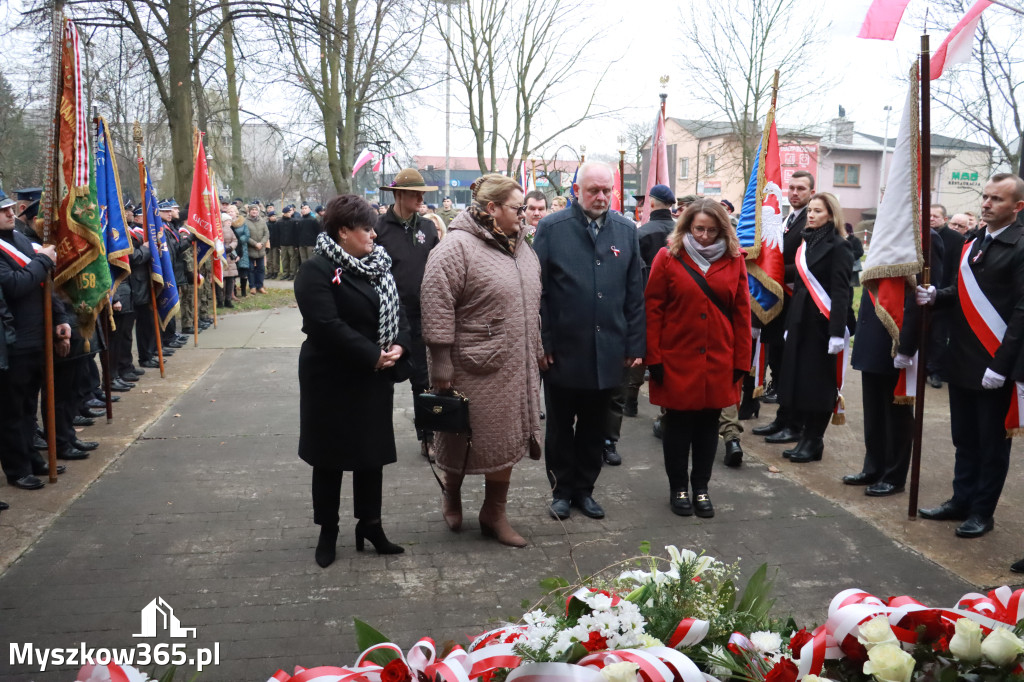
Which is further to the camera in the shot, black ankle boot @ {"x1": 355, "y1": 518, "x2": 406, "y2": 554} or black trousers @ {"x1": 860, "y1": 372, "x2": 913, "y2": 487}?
black trousers @ {"x1": 860, "y1": 372, "x2": 913, "y2": 487}

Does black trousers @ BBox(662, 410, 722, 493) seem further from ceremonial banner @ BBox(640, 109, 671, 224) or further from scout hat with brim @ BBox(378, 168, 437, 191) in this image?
ceremonial banner @ BBox(640, 109, 671, 224)

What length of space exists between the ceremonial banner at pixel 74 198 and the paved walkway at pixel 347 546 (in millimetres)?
1383

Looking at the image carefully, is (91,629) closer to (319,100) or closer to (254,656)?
(254,656)

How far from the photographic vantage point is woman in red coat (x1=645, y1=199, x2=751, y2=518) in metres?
5.13

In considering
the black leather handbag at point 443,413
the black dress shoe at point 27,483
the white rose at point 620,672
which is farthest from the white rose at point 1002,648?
the black dress shoe at point 27,483

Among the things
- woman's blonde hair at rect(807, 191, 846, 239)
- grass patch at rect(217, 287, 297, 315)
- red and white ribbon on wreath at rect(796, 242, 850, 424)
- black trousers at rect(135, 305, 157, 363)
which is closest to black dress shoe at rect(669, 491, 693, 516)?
red and white ribbon on wreath at rect(796, 242, 850, 424)

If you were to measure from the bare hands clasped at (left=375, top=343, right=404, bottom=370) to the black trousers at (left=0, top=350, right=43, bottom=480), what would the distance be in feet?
9.96

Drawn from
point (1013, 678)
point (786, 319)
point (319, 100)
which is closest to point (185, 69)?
point (319, 100)

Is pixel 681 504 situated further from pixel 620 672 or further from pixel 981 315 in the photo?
pixel 620 672

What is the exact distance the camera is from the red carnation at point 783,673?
1817 mm

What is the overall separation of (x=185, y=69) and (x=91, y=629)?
1417 cm

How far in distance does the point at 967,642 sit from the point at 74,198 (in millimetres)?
5886

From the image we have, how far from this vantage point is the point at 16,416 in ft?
18.8

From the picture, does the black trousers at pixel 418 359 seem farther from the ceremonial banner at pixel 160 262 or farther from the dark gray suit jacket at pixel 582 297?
the ceremonial banner at pixel 160 262
